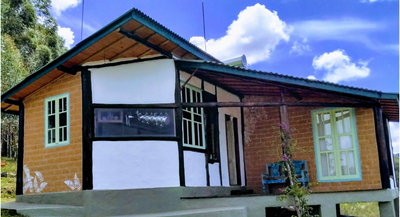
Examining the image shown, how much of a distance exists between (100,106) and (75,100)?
71cm

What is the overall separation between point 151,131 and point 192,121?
1.37m

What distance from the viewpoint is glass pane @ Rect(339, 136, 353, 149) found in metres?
10.4

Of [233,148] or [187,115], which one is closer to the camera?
[187,115]

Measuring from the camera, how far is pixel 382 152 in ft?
30.8

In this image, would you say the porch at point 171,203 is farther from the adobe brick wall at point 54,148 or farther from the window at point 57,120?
the window at point 57,120

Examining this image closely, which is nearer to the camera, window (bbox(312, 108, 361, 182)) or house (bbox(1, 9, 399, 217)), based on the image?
house (bbox(1, 9, 399, 217))

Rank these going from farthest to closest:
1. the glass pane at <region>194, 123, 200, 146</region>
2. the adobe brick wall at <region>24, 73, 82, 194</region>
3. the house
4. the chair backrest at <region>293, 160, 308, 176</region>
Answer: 1. the chair backrest at <region>293, 160, 308, 176</region>
2. the glass pane at <region>194, 123, 200, 146</region>
3. the adobe brick wall at <region>24, 73, 82, 194</region>
4. the house

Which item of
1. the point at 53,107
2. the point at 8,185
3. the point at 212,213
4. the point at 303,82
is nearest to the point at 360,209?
the point at 303,82

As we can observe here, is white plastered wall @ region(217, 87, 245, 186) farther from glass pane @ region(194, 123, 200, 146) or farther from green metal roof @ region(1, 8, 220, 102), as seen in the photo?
green metal roof @ region(1, 8, 220, 102)

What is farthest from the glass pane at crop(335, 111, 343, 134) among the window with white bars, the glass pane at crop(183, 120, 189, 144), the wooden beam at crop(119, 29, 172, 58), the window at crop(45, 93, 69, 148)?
the window at crop(45, 93, 69, 148)

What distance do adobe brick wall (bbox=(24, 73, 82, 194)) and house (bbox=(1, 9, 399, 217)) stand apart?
2cm

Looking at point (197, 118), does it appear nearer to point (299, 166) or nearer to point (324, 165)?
point (299, 166)

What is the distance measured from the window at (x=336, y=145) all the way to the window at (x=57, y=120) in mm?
6310

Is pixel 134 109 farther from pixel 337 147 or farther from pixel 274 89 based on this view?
pixel 337 147
